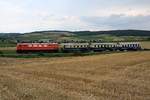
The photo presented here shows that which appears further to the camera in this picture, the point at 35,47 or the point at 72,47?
the point at 72,47

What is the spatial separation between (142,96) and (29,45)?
78.3m

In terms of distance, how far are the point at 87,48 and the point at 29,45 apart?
14478 millimetres

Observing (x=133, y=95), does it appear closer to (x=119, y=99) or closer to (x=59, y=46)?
(x=119, y=99)

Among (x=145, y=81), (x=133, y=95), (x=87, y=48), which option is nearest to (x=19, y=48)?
(x=87, y=48)

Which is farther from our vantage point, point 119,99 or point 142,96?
point 142,96

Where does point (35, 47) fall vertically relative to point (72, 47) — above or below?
above

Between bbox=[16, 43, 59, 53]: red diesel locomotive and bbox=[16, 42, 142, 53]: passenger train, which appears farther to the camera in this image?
bbox=[16, 42, 142, 53]: passenger train

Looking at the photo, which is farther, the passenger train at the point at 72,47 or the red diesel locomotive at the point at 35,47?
the passenger train at the point at 72,47

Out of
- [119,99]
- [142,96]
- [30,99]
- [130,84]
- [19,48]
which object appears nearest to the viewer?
[30,99]

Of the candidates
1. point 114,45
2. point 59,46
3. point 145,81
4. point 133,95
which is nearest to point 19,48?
point 59,46

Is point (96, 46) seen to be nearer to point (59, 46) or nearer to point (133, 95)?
point (59, 46)

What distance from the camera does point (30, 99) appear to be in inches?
579

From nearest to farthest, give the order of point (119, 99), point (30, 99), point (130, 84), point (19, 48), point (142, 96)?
point (30, 99)
point (119, 99)
point (142, 96)
point (130, 84)
point (19, 48)

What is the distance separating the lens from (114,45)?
10206cm
